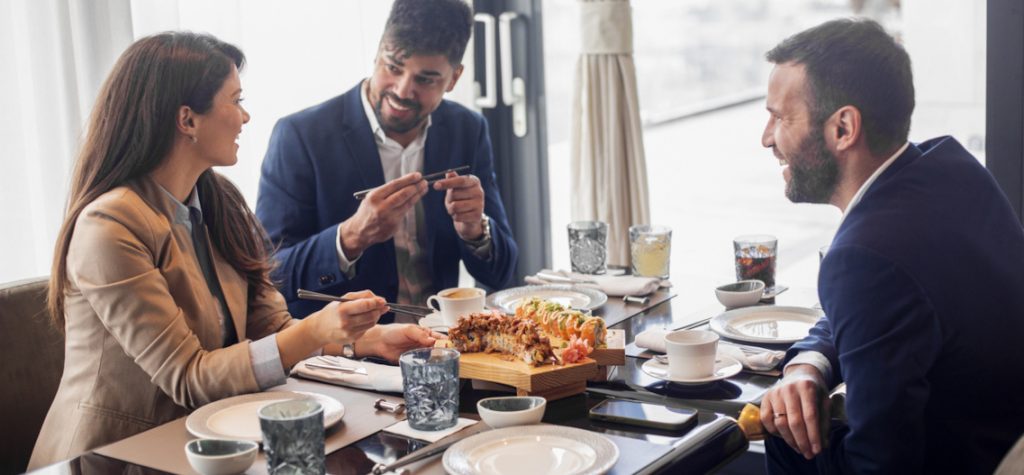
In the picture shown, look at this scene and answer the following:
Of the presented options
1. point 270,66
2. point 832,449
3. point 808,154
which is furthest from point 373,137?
point 832,449

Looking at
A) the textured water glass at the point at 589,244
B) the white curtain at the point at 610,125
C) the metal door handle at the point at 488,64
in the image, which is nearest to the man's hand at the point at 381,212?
the textured water glass at the point at 589,244

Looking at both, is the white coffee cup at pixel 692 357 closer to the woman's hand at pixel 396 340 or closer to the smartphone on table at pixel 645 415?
the smartphone on table at pixel 645 415

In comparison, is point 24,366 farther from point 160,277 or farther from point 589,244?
point 589,244

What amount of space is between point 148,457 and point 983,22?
268 centimetres

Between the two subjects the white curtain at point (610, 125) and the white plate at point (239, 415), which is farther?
the white curtain at point (610, 125)

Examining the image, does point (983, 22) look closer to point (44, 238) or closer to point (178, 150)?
point (178, 150)

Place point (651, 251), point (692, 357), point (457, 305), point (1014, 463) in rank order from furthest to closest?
point (651, 251), point (457, 305), point (692, 357), point (1014, 463)

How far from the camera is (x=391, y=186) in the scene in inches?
90.7

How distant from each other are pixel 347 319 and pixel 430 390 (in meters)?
0.29

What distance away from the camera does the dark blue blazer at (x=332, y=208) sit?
244 centimetres

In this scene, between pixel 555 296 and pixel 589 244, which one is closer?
pixel 555 296

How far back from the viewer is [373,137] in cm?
263

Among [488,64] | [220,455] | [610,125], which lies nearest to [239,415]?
[220,455]

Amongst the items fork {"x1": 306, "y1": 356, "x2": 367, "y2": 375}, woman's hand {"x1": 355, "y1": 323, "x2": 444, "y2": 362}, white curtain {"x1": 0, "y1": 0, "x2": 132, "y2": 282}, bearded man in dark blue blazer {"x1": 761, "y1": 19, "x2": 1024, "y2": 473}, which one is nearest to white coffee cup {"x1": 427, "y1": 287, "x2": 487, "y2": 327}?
woman's hand {"x1": 355, "y1": 323, "x2": 444, "y2": 362}
